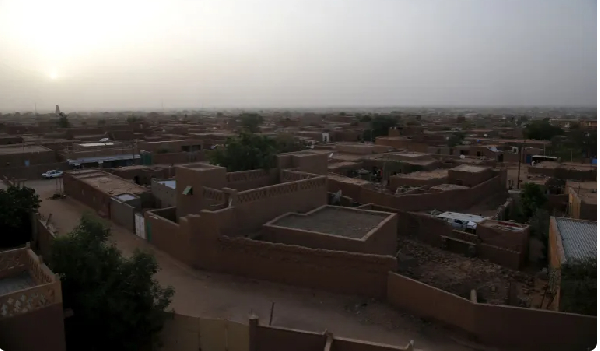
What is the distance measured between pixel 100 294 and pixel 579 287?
843cm

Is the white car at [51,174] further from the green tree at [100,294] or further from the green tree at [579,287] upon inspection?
the green tree at [579,287]

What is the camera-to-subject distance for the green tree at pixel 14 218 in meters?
15.2

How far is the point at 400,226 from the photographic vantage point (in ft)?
58.4

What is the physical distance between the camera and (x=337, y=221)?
14031 millimetres

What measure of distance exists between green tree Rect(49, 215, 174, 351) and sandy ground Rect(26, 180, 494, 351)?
2079 mm

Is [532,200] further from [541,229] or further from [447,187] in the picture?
[541,229]

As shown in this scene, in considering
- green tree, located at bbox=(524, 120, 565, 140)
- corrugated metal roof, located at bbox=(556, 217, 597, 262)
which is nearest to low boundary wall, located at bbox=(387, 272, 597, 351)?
corrugated metal roof, located at bbox=(556, 217, 597, 262)

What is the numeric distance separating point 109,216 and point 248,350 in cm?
1219

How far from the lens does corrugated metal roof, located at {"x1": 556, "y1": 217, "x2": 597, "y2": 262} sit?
10.5m

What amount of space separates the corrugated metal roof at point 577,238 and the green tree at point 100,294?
8354mm

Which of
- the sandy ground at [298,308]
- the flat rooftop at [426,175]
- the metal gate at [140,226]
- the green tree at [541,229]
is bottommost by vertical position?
the sandy ground at [298,308]

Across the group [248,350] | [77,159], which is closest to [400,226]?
[248,350]

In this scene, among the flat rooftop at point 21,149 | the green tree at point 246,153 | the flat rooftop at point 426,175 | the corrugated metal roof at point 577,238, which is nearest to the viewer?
the corrugated metal roof at point 577,238

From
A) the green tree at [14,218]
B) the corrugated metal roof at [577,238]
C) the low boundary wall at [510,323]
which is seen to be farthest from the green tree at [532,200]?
the green tree at [14,218]
